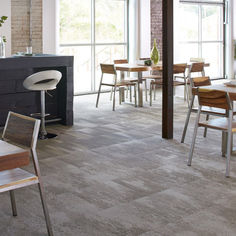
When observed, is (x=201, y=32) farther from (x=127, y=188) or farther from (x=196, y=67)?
(x=127, y=188)

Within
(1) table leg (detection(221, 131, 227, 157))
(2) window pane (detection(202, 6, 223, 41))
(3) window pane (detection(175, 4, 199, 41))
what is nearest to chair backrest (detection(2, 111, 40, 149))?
(1) table leg (detection(221, 131, 227, 157))

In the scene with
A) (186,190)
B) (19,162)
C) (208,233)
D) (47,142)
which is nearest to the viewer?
(19,162)

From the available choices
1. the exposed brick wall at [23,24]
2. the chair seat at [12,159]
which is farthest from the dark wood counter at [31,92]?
the chair seat at [12,159]

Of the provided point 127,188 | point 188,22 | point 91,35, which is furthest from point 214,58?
point 127,188

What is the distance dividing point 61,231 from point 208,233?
3.34 ft

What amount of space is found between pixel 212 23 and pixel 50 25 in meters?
5.64

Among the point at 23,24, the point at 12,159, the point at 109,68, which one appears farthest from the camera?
the point at 23,24

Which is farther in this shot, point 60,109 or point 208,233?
point 60,109

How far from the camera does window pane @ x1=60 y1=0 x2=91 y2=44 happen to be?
9.99 meters

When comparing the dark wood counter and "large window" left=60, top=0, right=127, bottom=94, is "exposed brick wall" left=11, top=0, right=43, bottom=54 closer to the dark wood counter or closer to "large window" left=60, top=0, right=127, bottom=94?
"large window" left=60, top=0, right=127, bottom=94

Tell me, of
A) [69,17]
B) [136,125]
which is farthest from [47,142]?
[69,17]

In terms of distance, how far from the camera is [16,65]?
620cm

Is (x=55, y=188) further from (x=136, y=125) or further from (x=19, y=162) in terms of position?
(x=136, y=125)

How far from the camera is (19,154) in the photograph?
2594mm
